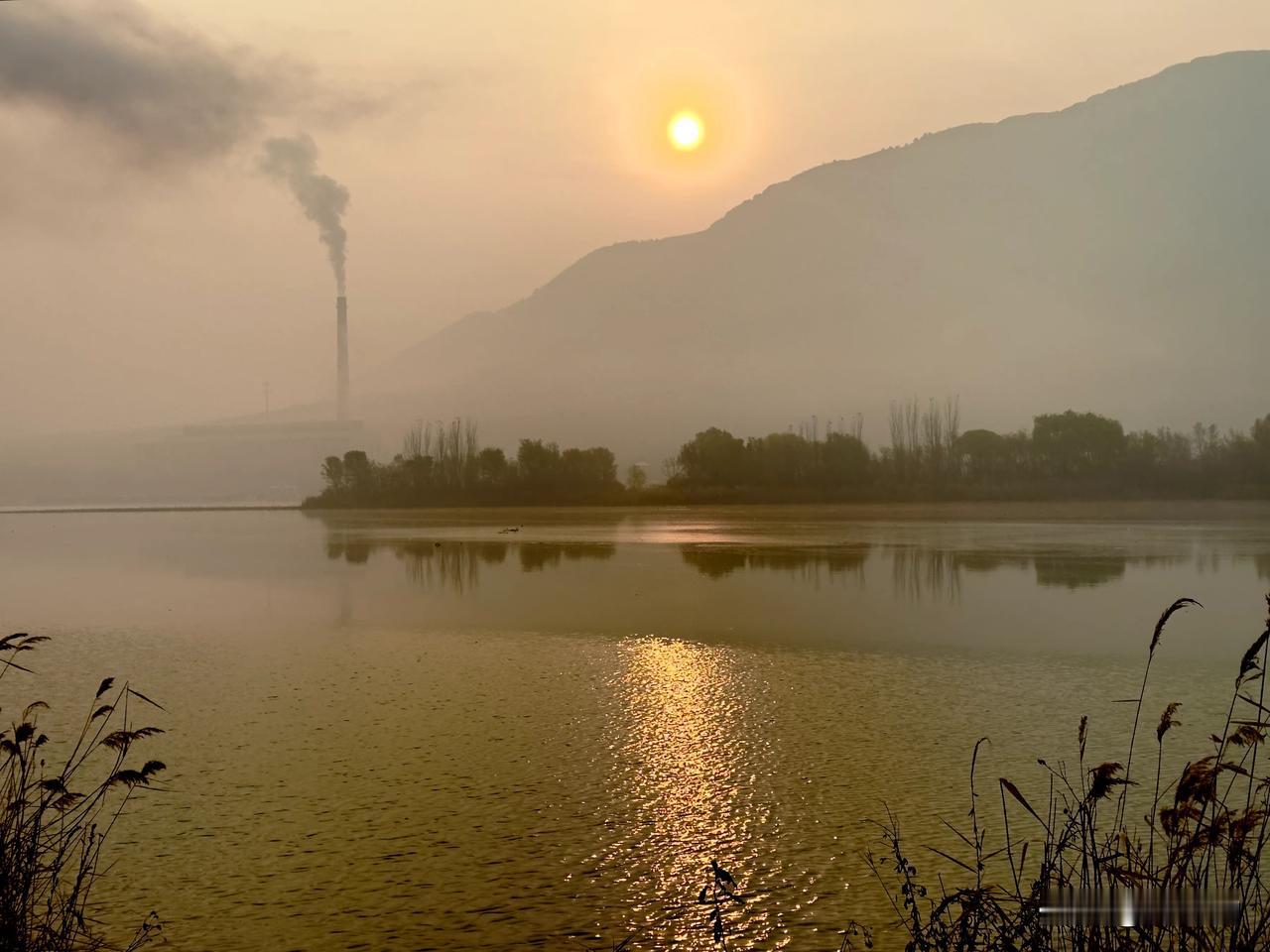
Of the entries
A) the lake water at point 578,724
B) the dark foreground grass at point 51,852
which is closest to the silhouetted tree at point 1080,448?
the lake water at point 578,724

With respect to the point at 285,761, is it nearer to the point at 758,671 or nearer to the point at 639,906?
the point at 639,906

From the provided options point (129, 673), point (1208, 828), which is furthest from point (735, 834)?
point (129, 673)

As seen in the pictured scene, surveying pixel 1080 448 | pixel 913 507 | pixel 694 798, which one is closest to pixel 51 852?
pixel 694 798

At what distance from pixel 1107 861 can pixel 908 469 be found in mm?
66667

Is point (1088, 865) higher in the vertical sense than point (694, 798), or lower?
higher

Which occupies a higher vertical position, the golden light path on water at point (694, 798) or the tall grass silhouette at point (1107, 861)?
the tall grass silhouette at point (1107, 861)

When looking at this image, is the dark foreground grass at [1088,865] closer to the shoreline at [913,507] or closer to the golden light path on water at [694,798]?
the golden light path on water at [694,798]

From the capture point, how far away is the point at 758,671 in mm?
9492

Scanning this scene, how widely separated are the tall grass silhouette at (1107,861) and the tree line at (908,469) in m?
60.2

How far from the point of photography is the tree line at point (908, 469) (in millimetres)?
65812

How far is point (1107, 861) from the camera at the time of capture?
353 centimetres

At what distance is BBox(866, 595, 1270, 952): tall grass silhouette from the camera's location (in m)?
2.74

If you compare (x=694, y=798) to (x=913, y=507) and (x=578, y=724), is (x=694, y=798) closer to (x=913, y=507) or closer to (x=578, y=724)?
(x=578, y=724)

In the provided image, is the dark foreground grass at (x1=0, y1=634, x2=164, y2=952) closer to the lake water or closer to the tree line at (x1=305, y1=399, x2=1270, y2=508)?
the lake water
